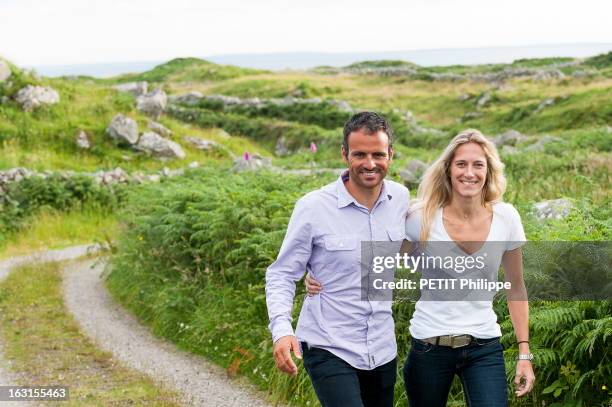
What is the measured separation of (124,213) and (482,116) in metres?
27.2

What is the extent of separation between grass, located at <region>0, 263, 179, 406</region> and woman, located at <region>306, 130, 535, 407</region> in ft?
15.4

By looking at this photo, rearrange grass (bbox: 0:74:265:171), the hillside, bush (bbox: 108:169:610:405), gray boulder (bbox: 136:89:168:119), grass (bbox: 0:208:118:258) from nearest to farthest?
bush (bbox: 108:169:610:405)
the hillside
grass (bbox: 0:208:118:258)
grass (bbox: 0:74:265:171)
gray boulder (bbox: 136:89:168:119)

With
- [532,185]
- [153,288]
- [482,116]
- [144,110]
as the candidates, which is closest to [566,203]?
[532,185]

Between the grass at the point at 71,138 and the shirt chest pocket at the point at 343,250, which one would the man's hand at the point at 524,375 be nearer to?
the shirt chest pocket at the point at 343,250

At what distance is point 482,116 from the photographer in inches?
1561

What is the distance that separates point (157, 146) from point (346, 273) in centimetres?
2376

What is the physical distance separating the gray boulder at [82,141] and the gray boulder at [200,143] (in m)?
4.23

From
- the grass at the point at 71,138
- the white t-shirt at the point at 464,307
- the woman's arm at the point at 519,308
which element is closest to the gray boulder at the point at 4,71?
the grass at the point at 71,138

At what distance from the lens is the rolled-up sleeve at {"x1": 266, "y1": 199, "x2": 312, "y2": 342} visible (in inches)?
160

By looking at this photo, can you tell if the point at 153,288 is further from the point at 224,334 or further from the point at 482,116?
Result: the point at 482,116

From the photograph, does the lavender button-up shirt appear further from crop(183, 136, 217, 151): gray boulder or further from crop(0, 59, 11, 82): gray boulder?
crop(0, 59, 11, 82): gray boulder

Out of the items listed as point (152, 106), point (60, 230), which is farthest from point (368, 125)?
point (152, 106)

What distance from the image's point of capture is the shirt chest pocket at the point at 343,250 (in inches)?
158

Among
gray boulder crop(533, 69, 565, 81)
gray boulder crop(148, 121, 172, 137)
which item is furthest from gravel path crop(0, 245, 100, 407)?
gray boulder crop(533, 69, 565, 81)
